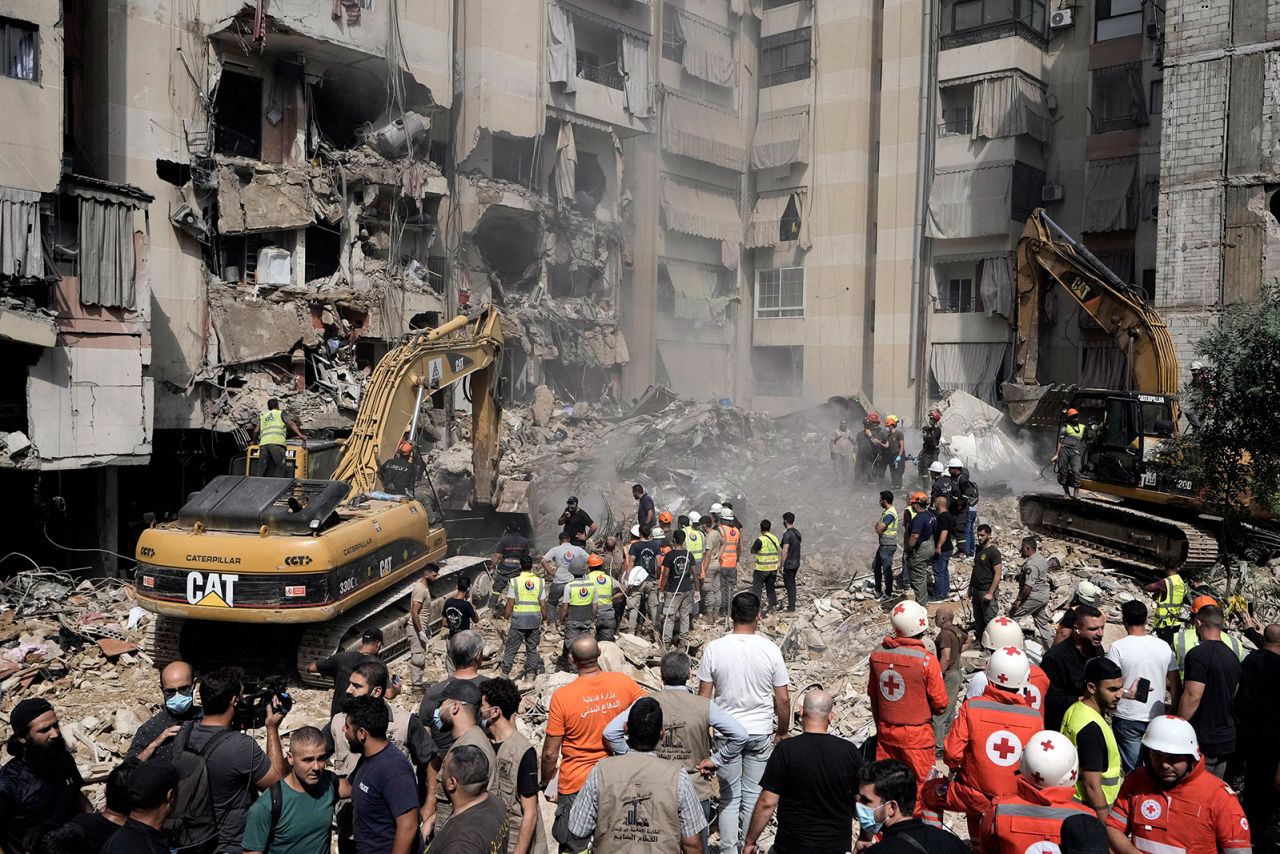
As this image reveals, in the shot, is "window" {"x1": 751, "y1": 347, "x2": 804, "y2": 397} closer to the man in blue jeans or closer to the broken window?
the broken window

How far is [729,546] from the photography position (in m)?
13.4

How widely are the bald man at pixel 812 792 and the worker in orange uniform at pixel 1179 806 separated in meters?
1.21

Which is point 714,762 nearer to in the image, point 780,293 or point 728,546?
point 728,546

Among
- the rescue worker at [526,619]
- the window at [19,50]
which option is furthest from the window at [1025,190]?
the window at [19,50]

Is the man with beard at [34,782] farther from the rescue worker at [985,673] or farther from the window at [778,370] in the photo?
the window at [778,370]

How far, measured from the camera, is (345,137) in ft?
78.6

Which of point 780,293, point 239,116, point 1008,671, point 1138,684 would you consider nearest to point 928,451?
point 1138,684

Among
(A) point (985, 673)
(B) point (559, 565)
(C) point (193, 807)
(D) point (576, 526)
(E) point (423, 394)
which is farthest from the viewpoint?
(E) point (423, 394)

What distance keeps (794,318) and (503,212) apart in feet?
41.6

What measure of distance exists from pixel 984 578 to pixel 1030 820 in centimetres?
753

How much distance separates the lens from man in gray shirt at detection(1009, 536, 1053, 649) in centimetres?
1093

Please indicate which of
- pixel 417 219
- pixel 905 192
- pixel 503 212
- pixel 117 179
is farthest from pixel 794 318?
pixel 117 179

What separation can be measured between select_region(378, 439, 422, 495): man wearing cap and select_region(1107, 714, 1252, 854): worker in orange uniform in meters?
10.3

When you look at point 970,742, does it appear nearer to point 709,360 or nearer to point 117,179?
point 117,179
